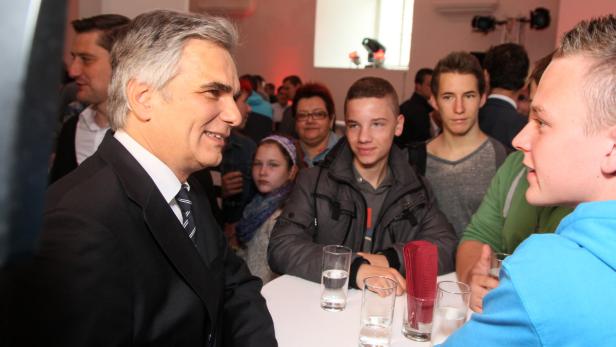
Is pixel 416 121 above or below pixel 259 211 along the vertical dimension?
above

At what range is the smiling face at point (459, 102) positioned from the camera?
2.59 metres

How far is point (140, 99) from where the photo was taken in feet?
3.99

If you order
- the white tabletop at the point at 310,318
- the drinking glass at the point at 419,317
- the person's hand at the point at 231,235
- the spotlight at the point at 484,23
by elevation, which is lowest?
the person's hand at the point at 231,235

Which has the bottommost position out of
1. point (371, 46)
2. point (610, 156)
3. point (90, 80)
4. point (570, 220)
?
point (570, 220)

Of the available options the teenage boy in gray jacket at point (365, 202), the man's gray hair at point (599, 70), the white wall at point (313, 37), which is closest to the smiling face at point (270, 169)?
the teenage boy in gray jacket at point (365, 202)

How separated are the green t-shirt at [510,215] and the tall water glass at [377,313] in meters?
0.75

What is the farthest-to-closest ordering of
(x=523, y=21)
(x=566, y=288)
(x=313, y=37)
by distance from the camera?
(x=313, y=37)
(x=523, y=21)
(x=566, y=288)

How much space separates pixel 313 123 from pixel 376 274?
2083 mm

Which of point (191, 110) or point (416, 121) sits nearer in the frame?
point (191, 110)

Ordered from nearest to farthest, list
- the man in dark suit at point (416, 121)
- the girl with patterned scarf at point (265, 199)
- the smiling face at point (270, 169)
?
the girl with patterned scarf at point (265, 199) < the smiling face at point (270, 169) < the man in dark suit at point (416, 121)

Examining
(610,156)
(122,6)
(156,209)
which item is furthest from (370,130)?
(122,6)

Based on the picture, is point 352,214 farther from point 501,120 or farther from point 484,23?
point 484,23

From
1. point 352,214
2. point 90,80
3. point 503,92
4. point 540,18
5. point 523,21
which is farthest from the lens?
point 523,21

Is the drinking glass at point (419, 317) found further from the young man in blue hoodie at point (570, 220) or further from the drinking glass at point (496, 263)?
the young man in blue hoodie at point (570, 220)
